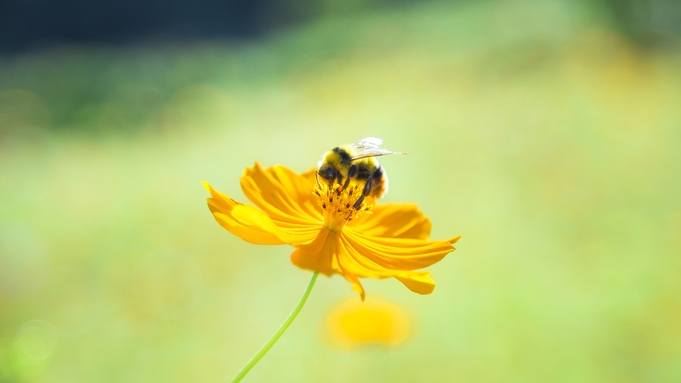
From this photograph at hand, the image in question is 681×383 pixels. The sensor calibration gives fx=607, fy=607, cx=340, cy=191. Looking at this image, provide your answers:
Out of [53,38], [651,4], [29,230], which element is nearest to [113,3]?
[53,38]

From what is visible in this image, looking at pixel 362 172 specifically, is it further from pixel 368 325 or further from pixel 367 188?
pixel 368 325

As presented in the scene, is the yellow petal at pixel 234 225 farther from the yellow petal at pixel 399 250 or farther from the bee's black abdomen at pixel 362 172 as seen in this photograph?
the bee's black abdomen at pixel 362 172

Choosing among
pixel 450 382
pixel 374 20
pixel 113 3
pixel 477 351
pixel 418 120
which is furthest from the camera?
pixel 113 3

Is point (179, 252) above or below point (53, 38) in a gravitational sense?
below

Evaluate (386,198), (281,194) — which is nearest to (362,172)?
(281,194)

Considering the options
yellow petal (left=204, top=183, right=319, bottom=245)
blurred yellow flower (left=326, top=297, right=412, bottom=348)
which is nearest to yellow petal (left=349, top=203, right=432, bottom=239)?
yellow petal (left=204, top=183, right=319, bottom=245)

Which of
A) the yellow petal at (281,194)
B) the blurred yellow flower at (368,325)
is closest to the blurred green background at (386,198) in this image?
the blurred yellow flower at (368,325)

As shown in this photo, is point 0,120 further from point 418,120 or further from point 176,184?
point 418,120

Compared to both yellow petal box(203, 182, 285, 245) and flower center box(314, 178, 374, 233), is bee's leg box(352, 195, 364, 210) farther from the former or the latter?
yellow petal box(203, 182, 285, 245)
